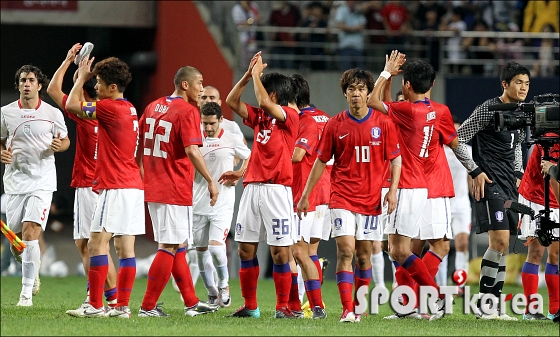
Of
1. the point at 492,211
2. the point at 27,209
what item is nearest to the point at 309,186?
the point at 492,211

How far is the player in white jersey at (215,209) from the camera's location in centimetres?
1127

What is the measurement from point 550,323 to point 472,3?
12.6 metres

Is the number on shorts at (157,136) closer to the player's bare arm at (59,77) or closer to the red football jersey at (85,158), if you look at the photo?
the player's bare arm at (59,77)

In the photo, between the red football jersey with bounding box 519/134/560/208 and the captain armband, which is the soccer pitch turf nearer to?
the red football jersey with bounding box 519/134/560/208

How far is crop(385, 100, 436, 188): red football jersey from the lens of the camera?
950 centimetres

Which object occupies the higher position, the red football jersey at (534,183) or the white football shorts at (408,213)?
the red football jersey at (534,183)

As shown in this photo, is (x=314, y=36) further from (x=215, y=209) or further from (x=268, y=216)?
(x=268, y=216)

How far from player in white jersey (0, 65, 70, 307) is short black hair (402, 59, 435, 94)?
387 centimetres

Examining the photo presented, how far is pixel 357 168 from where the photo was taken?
9.16 meters

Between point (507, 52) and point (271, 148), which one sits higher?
point (507, 52)

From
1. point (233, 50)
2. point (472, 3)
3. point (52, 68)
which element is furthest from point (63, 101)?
point (52, 68)

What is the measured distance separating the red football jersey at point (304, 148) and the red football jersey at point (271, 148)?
0.31ft

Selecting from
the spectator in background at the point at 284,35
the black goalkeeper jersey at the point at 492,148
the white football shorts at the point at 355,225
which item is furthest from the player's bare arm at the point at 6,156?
the spectator in background at the point at 284,35

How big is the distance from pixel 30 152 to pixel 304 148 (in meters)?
3.37
